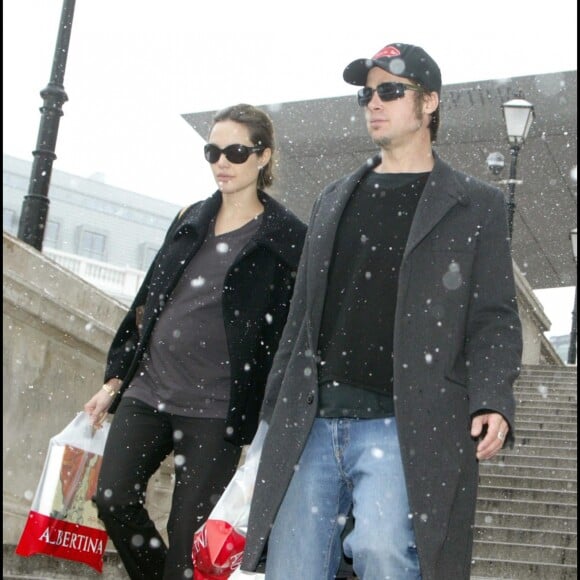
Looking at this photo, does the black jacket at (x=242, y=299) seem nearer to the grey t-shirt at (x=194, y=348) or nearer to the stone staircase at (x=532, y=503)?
the grey t-shirt at (x=194, y=348)

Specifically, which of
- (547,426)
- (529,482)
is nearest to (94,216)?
(547,426)

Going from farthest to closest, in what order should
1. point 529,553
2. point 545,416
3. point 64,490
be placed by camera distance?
1. point 545,416
2. point 529,553
3. point 64,490

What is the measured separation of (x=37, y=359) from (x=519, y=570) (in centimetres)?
316

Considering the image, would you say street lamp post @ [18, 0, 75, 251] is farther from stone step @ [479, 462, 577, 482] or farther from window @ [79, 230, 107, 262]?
window @ [79, 230, 107, 262]

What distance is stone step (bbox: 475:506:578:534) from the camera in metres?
7.20

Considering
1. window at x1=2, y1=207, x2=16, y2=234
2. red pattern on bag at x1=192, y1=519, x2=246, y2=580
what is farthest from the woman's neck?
window at x1=2, y1=207, x2=16, y2=234

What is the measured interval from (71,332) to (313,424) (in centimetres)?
403

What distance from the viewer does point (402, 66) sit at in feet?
11.8

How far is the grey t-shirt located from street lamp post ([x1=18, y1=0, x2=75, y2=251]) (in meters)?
4.09

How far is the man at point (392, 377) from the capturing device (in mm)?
3166

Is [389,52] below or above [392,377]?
above

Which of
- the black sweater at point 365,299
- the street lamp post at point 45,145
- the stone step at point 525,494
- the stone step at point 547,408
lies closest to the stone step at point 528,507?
the stone step at point 525,494

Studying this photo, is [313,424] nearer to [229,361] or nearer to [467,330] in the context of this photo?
[467,330]

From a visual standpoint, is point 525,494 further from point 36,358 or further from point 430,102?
point 430,102
